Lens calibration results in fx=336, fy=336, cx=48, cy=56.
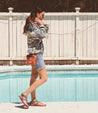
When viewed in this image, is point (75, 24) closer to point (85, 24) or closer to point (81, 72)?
point (85, 24)

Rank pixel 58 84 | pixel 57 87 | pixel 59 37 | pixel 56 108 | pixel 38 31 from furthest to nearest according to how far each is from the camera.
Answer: pixel 59 37 → pixel 58 84 → pixel 57 87 → pixel 56 108 → pixel 38 31

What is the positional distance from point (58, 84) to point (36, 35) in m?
4.60

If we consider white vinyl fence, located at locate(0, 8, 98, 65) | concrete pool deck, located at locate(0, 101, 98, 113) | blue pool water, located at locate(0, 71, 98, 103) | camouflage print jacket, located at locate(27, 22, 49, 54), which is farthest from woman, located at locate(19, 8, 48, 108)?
white vinyl fence, located at locate(0, 8, 98, 65)

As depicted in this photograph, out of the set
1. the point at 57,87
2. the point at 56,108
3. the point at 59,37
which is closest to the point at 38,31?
the point at 56,108

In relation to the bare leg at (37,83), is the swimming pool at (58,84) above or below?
below

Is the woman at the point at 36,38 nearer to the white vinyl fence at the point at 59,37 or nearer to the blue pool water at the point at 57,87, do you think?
the blue pool water at the point at 57,87

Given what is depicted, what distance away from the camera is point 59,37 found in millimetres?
11492

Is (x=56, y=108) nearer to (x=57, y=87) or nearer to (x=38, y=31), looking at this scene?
(x=38, y=31)

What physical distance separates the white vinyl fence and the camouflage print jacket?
21.6 ft

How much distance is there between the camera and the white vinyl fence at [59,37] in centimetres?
1143

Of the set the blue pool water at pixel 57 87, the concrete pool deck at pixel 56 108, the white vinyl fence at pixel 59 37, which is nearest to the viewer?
the concrete pool deck at pixel 56 108

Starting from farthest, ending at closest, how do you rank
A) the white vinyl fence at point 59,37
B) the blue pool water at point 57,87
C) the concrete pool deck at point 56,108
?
the white vinyl fence at point 59,37, the blue pool water at point 57,87, the concrete pool deck at point 56,108

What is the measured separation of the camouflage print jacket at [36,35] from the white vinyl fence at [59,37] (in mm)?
6580

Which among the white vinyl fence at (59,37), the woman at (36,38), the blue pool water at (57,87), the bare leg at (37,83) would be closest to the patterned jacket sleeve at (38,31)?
the woman at (36,38)
